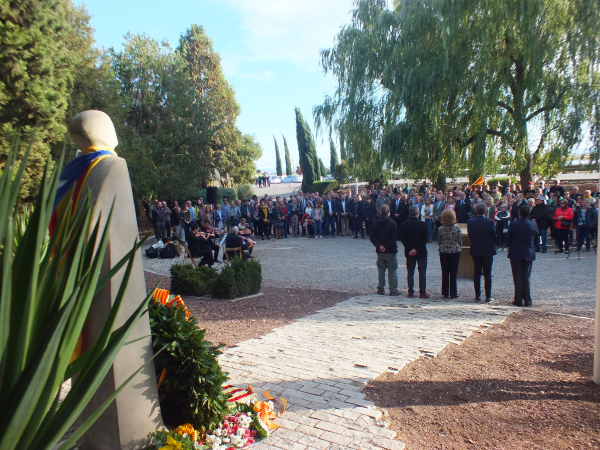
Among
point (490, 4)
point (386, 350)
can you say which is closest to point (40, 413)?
point (386, 350)

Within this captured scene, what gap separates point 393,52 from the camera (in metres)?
19.7

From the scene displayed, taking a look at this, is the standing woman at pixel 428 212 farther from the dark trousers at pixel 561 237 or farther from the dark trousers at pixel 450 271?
the dark trousers at pixel 450 271

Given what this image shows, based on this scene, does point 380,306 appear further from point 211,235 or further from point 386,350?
point 211,235

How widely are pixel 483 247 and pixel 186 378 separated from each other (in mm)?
7163

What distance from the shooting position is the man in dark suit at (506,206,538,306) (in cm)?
862

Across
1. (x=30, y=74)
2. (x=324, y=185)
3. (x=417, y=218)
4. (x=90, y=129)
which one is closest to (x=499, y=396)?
(x=90, y=129)

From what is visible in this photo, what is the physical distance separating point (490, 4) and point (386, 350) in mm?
15891

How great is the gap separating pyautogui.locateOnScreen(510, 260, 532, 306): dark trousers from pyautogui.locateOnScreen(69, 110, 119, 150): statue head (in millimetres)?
7667

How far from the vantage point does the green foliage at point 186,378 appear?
353 cm

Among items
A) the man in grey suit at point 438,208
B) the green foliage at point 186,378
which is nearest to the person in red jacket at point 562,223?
the man in grey suit at point 438,208

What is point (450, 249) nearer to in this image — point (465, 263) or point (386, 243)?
point (386, 243)

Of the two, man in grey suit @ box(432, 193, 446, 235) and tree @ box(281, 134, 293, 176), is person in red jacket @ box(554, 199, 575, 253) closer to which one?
man in grey suit @ box(432, 193, 446, 235)

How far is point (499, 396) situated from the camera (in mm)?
4680

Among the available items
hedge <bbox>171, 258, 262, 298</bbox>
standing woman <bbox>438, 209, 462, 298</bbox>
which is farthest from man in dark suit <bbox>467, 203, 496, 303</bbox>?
hedge <bbox>171, 258, 262, 298</bbox>
